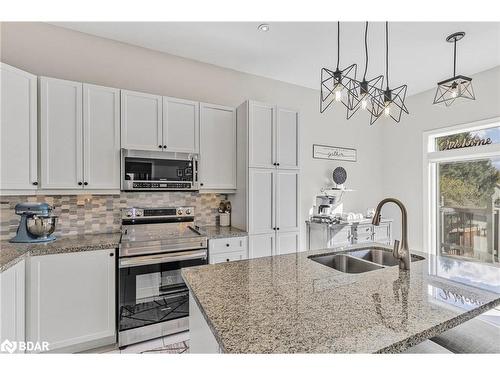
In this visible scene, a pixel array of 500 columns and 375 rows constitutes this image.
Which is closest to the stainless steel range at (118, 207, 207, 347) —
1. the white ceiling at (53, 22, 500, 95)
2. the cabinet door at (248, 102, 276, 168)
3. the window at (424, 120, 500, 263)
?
the cabinet door at (248, 102, 276, 168)

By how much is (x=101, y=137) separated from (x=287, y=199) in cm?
204

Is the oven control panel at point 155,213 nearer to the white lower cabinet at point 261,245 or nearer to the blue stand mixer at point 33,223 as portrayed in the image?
the blue stand mixer at point 33,223

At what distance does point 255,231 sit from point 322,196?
1.55 m

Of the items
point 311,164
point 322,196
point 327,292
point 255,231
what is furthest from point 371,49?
point 327,292

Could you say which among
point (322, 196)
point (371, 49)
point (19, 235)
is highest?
point (371, 49)

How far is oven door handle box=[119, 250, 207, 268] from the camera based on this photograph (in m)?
2.22

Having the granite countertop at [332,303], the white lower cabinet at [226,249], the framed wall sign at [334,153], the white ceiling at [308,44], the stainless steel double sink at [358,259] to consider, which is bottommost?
the white lower cabinet at [226,249]

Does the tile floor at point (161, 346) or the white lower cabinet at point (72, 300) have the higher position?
the white lower cabinet at point (72, 300)

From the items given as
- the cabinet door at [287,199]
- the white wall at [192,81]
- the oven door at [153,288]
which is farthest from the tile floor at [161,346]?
the white wall at [192,81]

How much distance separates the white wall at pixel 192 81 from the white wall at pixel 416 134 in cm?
22

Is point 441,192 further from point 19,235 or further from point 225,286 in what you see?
point 19,235

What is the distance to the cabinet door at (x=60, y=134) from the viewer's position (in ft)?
7.30

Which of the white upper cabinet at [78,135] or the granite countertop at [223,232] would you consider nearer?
the white upper cabinet at [78,135]
